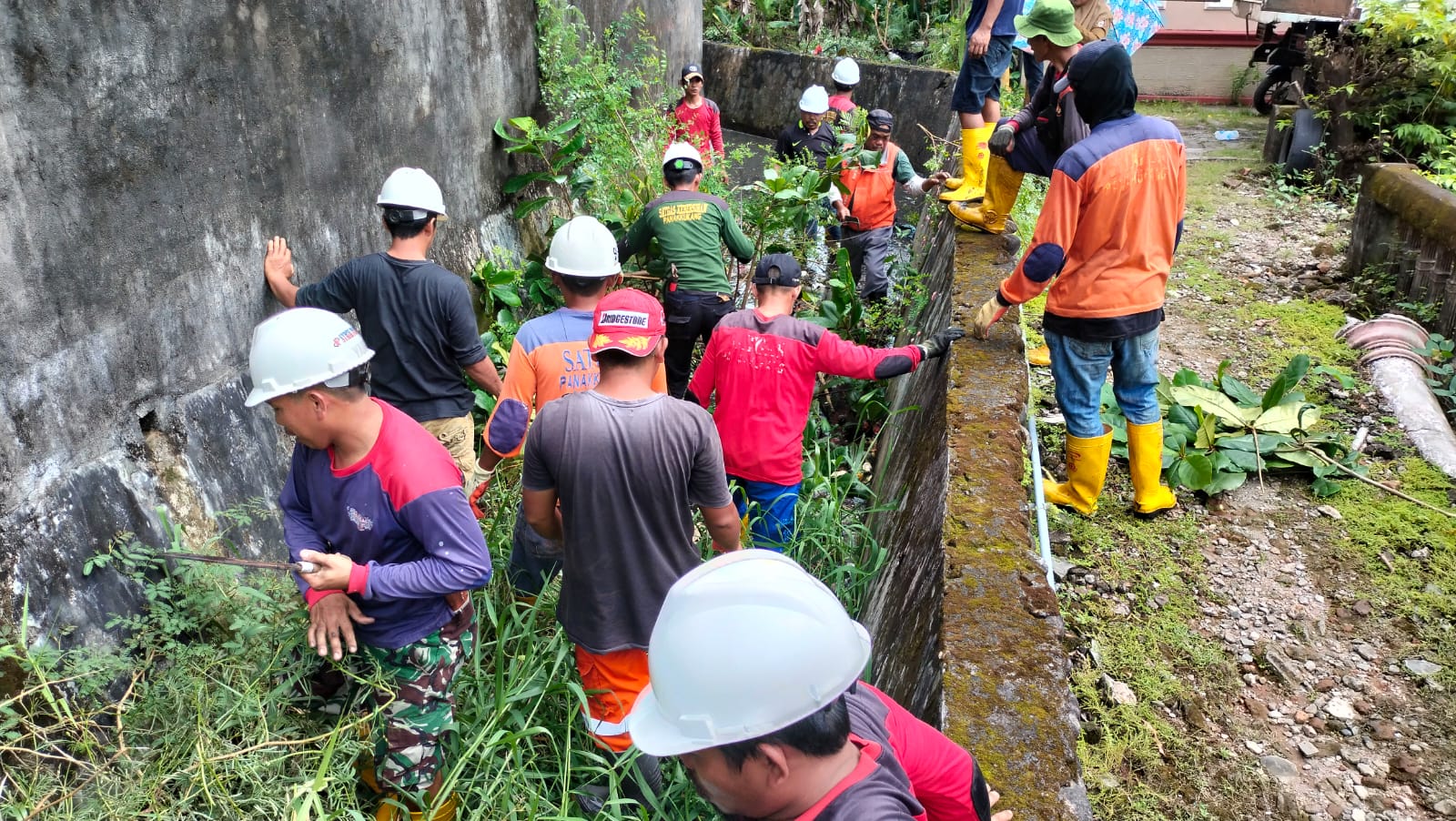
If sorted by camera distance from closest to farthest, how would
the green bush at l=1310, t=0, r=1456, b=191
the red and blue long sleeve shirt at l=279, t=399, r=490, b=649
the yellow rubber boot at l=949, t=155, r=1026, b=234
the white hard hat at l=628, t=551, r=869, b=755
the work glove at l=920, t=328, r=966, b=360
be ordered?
the white hard hat at l=628, t=551, r=869, b=755 → the red and blue long sleeve shirt at l=279, t=399, r=490, b=649 → the work glove at l=920, t=328, r=966, b=360 → the yellow rubber boot at l=949, t=155, r=1026, b=234 → the green bush at l=1310, t=0, r=1456, b=191

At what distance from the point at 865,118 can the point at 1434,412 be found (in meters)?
4.86

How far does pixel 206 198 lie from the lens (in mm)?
3414

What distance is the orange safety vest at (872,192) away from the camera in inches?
288

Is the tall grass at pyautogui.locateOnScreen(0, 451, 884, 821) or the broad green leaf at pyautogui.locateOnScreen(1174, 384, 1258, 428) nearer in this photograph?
the tall grass at pyautogui.locateOnScreen(0, 451, 884, 821)

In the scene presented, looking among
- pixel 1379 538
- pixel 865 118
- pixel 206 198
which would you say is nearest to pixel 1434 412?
pixel 1379 538

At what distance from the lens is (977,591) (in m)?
2.56

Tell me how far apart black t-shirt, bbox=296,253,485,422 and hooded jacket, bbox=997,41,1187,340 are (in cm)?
221

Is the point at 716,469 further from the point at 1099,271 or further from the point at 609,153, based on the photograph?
the point at 609,153

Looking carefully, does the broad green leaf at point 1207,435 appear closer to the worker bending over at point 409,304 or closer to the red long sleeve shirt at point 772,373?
the red long sleeve shirt at point 772,373

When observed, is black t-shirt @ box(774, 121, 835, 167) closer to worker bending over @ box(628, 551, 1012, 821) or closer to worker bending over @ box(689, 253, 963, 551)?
worker bending over @ box(689, 253, 963, 551)

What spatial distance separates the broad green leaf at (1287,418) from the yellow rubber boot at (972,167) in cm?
201

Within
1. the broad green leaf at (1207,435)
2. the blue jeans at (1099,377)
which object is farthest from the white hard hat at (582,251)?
the broad green leaf at (1207,435)

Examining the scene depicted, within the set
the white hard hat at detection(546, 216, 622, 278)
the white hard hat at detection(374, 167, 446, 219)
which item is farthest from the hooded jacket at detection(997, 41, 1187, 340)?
the white hard hat at detection(374, 167, 446, 219)

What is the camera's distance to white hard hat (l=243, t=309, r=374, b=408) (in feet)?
7.20
